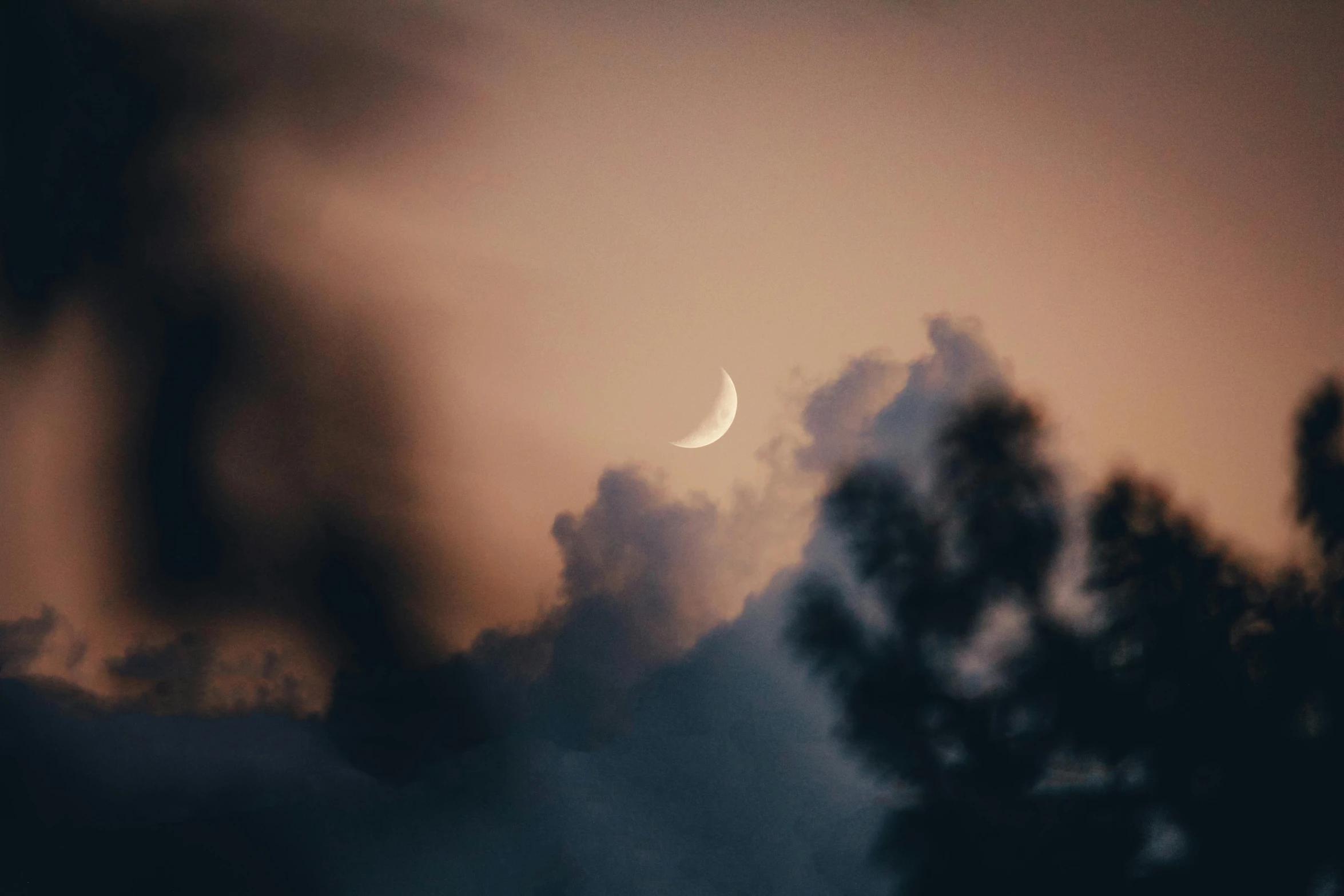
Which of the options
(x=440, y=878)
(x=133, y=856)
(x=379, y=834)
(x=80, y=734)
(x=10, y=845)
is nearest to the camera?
(x=80, y=734)

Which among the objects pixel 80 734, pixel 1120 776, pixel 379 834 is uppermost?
pixel 379 834

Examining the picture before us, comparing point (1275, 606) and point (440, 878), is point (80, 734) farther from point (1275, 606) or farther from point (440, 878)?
point (440, 878)

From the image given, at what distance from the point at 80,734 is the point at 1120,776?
74.6 feet

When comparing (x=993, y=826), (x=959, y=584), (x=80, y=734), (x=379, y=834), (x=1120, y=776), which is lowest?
(x=993, y=826)

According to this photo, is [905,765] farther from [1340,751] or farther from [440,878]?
[440,878]

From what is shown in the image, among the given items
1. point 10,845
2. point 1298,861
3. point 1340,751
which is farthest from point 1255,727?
point 10,845

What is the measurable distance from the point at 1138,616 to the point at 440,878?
204 feet

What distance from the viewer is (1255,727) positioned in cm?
446

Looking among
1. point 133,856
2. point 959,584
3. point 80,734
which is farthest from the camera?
point 133,856

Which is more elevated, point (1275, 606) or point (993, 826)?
point (1275, 606)

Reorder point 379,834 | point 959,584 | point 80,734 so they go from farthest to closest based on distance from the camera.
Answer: point 379,834 < point 80,734 < point 959,584

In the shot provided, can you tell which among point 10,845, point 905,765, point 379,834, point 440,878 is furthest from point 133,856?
point 905,765

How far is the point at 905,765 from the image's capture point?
4.60 metres

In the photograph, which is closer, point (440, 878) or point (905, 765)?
point (905, 765)
